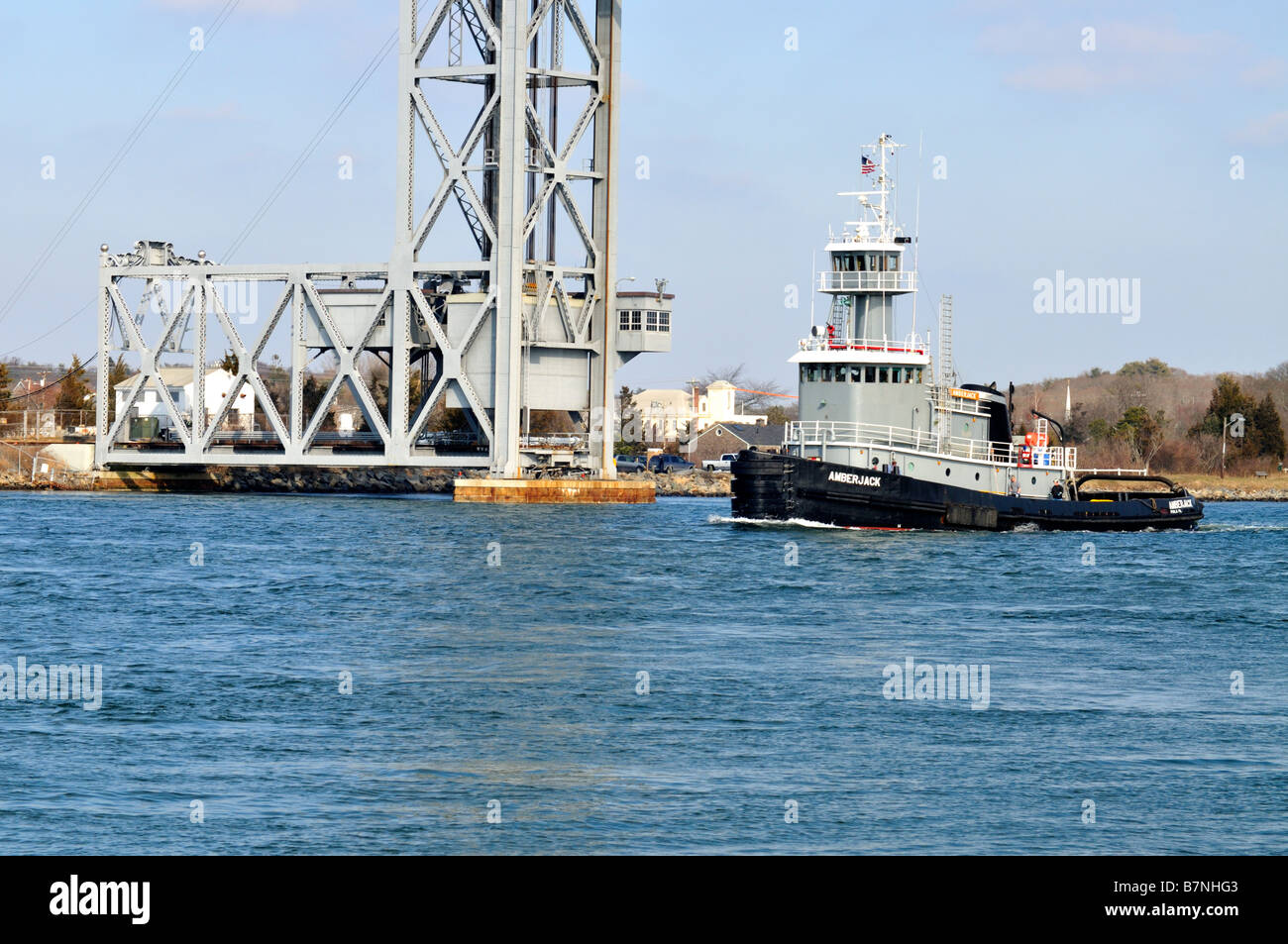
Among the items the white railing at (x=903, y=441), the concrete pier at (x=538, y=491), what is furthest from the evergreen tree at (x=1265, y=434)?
the white railing at (x=903, y=441)

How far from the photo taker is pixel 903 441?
169 ft

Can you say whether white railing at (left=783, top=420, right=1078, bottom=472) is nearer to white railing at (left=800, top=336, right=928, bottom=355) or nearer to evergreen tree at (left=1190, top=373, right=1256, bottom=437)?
white railing at (left=800, top=336, right=928, bottom=355)

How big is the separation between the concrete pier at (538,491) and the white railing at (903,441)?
1884 cm

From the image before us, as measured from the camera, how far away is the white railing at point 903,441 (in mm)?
50938

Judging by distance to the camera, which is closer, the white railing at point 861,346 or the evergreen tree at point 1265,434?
the white railing at point 861,346

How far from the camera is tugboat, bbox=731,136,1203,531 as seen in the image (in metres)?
49.7

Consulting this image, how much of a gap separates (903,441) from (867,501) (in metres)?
3.26

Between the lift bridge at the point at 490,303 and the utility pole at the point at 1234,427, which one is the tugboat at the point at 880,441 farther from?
the utility pole at the point at 1234,427

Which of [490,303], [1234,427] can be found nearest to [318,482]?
[490,303]

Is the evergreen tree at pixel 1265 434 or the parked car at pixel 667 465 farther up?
the evergreen tree at pixel 1265 434
